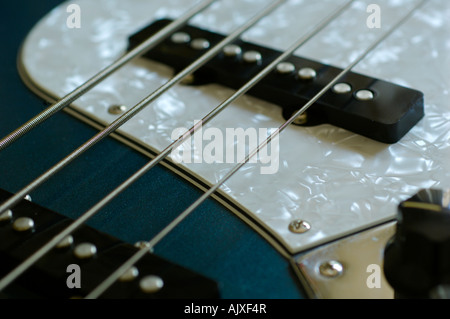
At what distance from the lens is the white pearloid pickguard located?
70 centimetres

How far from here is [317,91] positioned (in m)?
0.83

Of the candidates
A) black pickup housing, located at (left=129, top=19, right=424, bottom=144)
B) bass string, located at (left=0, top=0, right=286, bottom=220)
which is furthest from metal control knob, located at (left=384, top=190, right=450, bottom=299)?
bass string, located at (left=0, top=0, right=286, bottom=220)

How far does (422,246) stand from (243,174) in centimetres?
27

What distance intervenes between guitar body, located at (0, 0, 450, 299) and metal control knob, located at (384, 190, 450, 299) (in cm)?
7

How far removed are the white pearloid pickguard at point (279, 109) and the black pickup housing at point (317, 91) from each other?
0.02 metres

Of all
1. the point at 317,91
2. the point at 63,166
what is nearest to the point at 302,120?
the point at 317,91

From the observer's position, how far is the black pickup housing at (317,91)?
773mm

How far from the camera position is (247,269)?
638mm

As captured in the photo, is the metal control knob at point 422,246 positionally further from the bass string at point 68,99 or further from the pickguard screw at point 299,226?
the bass string at point 68,99

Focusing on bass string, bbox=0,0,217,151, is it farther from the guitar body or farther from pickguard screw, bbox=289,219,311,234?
pickguard screw, bbox=289,219,311,234

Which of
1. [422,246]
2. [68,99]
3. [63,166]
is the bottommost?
[422,246]

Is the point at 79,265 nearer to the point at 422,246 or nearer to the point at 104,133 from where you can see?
the point at 104,133

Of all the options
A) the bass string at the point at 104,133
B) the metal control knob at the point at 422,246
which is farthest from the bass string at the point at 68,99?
the metal control knob at the point at 422,246
